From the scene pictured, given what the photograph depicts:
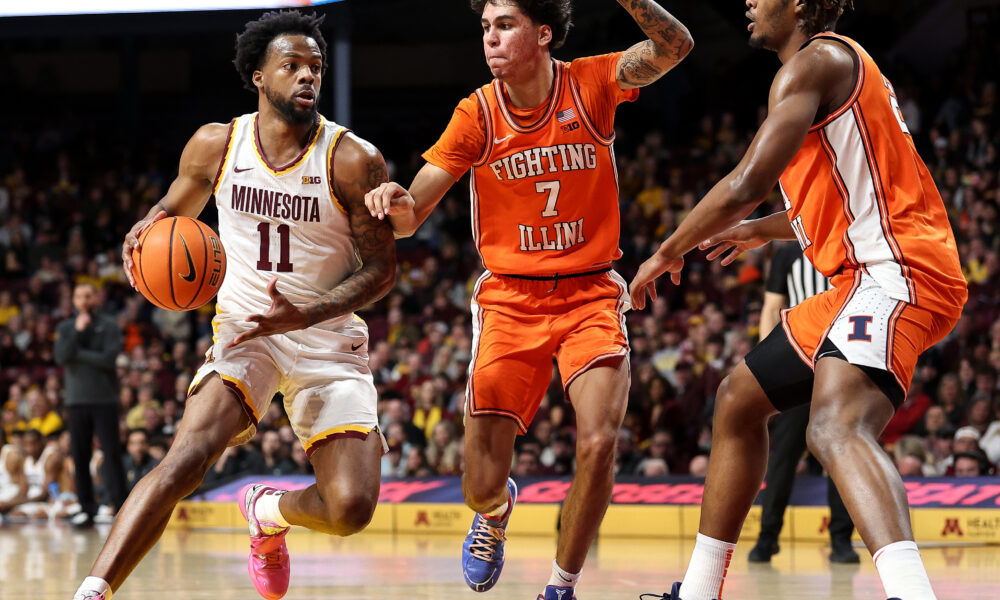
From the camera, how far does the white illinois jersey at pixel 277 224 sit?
5.05 meters

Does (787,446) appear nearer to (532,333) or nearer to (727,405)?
(532,333)

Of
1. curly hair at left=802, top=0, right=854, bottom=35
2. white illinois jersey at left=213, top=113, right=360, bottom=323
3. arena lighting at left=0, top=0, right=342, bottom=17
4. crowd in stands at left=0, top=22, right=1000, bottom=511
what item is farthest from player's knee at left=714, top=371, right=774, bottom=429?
arena lighting at left=0, top=0, right=342, bottom=17

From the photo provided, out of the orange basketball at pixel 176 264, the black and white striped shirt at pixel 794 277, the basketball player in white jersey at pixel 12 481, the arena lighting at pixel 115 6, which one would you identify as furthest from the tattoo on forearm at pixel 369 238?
the arena lighting at pixel 115 6

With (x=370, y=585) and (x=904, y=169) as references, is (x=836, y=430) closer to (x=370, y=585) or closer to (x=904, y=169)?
(x=904, y=169)

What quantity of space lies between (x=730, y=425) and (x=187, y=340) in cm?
1298

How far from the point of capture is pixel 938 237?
3.85 meters

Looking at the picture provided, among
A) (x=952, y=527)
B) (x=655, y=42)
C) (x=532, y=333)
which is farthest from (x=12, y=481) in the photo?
(x=655, y=42)

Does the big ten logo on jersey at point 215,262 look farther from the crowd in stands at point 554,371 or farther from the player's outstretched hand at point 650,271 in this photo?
the crowd in stands at point 554,371

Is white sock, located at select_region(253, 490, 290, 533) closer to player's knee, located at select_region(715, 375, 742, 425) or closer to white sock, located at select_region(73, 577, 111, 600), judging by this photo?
white sock, located at select_region(73, 577, 111, 600)

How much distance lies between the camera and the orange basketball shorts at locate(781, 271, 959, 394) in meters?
3.66

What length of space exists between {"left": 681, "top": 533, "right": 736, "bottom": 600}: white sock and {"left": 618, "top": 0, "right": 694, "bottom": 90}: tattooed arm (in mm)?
2050

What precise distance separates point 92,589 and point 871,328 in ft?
9.14

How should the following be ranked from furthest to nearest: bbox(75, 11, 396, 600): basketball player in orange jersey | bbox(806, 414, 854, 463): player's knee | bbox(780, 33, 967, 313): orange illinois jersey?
bbox(75, 11, 396, 600): basketball player in orange jersey
bbox(780, 33, 967, 313): orange illinois jersey
bbox(806, 414, 854, 463): player's knee

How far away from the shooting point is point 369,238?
5086 millimetres
